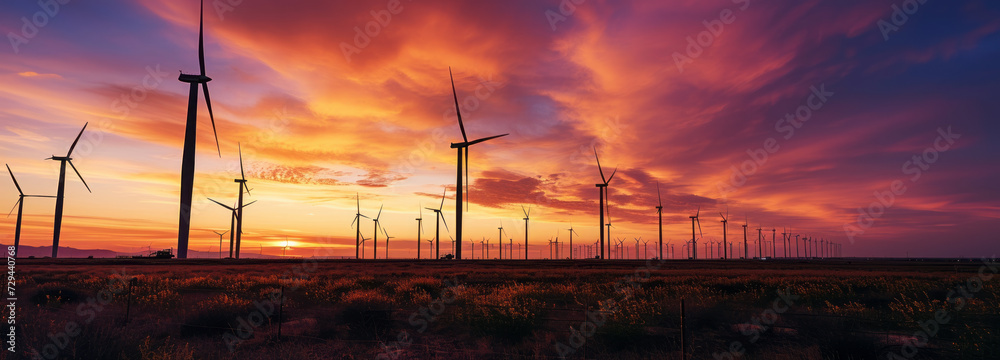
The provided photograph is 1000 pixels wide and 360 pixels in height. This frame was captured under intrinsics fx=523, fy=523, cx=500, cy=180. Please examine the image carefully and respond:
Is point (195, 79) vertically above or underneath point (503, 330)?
above

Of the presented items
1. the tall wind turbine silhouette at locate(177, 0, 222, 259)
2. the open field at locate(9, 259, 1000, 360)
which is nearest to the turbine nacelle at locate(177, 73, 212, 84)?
the tall wind turbine silhouette at locate(177, 0, 222, 259)

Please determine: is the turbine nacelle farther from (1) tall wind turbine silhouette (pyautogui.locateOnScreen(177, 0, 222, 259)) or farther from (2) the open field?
(2) the open field

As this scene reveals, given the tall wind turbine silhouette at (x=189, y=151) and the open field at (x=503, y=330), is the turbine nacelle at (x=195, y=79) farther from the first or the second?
the open field at (x=503, y=330)

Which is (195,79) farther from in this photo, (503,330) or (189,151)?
(503,330)

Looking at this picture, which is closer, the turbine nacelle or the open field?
the open field

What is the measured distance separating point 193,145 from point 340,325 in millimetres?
63527

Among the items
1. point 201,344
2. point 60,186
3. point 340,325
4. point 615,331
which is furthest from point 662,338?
point 60,186

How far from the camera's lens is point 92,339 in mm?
14109

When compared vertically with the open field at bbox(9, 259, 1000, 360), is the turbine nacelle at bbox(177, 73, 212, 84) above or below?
above

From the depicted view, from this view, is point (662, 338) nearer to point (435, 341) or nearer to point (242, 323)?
point (435, 341)

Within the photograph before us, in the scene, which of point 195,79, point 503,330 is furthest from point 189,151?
point 503,330

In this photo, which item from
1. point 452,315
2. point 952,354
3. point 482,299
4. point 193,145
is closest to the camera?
point 952,354

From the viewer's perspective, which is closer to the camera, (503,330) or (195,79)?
(503,330)

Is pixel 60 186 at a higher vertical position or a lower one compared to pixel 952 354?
higher
